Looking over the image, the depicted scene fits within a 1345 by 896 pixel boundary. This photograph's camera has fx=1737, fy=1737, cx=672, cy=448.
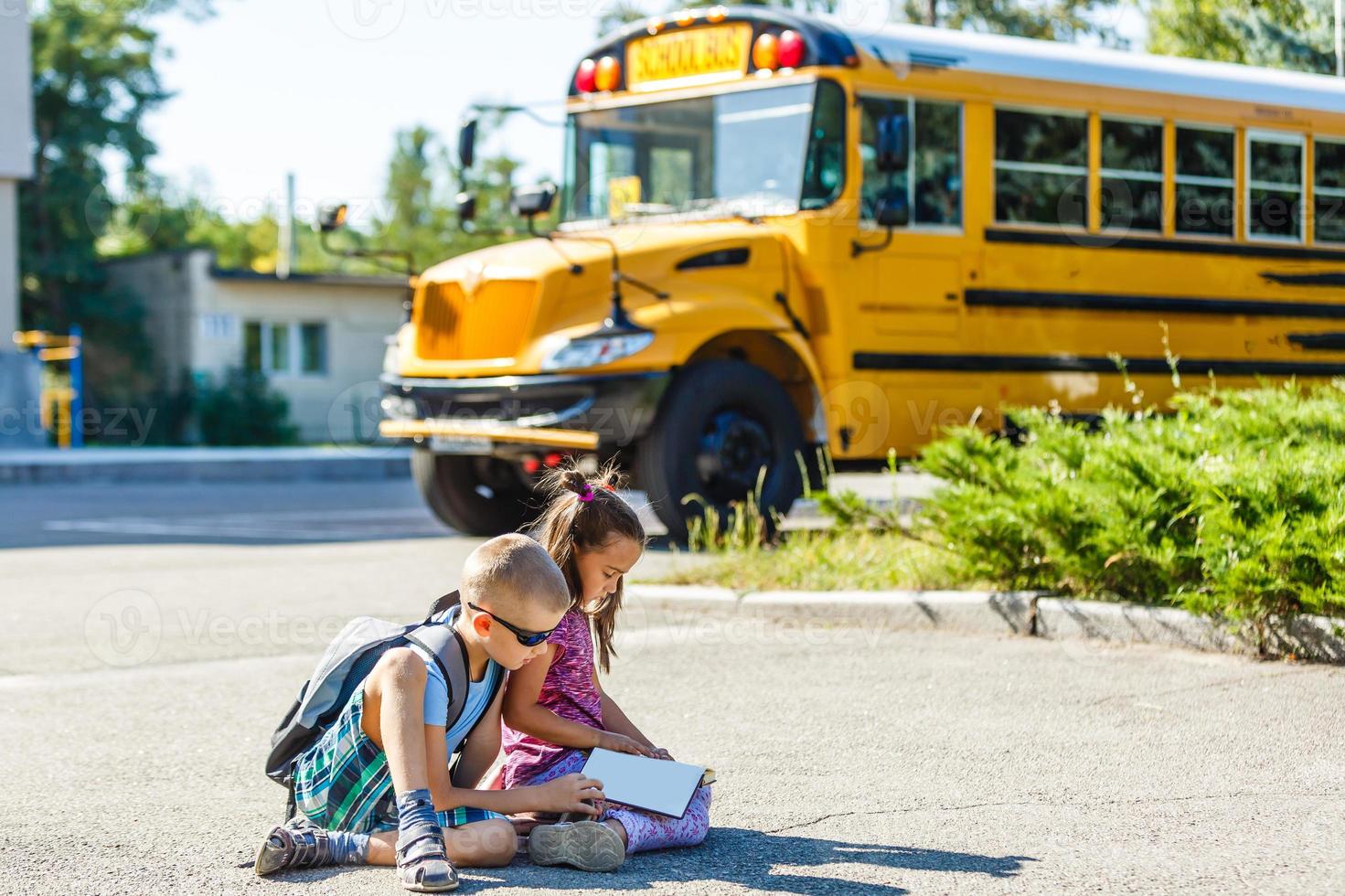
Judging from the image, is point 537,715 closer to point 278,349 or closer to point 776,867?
point 776,867

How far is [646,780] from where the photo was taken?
3826 millimetres

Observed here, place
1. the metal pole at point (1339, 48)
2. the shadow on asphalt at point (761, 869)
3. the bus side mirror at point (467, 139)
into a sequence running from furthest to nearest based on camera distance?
the metal pole at point (1339, 48)
the bus side mirror at point (467, 139)
the shadow on asphalt at point (761, 869)

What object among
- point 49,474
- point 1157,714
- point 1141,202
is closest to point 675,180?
point 1141,202

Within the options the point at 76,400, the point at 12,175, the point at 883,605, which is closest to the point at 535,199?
the point at 883,605

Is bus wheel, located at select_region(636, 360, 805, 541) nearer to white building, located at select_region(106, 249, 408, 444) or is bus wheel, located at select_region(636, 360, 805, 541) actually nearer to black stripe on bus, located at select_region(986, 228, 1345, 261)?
black stripe on bus, located at select_region(986, 228, 1345, 261)

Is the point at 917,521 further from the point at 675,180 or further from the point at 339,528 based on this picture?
the point at 339,528

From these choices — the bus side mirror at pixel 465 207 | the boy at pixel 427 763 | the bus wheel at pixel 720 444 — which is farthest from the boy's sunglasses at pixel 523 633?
the bus side mirror at pixel 465 207

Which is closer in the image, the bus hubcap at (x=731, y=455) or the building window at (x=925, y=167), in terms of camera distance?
the bus hubcap at (x=731, y=455)

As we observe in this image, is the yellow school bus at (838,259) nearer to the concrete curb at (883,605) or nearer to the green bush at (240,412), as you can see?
the concrete curb at (883,605)

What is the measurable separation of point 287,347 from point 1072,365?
21.9m

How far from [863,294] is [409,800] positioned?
6825 mm

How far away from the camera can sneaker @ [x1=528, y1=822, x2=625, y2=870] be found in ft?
11.9

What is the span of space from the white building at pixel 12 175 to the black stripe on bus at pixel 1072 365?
17.4 metres

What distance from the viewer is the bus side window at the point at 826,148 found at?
9789 mm
